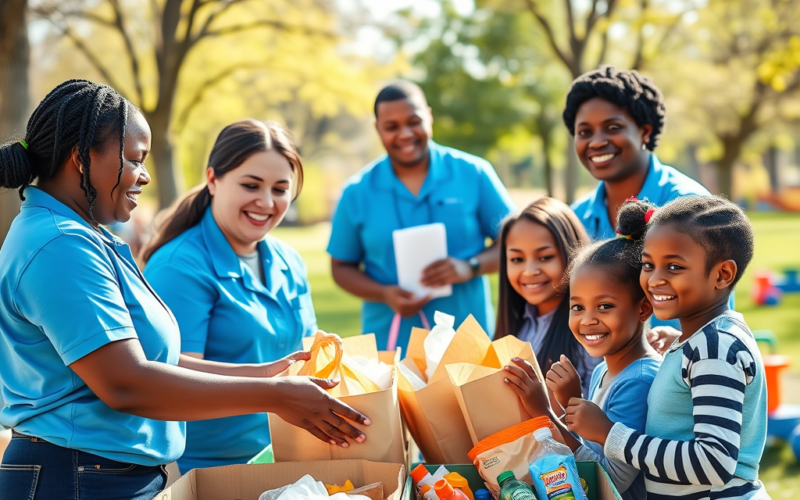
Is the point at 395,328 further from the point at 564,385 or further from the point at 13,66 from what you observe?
the point at 13,66

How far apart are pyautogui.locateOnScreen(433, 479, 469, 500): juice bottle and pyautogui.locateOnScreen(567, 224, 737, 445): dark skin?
0.39m

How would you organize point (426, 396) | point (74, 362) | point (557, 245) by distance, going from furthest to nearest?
point (557, 245) < point (426, 396) < point (74, 362)

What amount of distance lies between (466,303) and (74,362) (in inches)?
100

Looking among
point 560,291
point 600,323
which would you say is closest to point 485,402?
point 600,323

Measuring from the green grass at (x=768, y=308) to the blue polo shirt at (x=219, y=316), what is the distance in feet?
11.2

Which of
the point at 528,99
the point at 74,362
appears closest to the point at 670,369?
the point at 74,362

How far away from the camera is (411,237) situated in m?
3.83

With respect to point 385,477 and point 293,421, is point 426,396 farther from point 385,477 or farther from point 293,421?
point 293,421

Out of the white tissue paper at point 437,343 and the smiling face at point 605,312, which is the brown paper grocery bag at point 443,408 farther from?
the smiling face at point 605,312

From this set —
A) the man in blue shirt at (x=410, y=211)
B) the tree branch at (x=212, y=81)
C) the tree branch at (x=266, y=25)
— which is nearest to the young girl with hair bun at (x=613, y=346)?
the man in blue shirt at (x=410, y=211)

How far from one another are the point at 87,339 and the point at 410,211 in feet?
8.18

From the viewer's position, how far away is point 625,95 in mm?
3111

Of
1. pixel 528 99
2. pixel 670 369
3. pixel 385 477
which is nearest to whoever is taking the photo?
pixel 670 369

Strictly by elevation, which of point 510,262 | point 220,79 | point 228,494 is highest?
point 220,79
